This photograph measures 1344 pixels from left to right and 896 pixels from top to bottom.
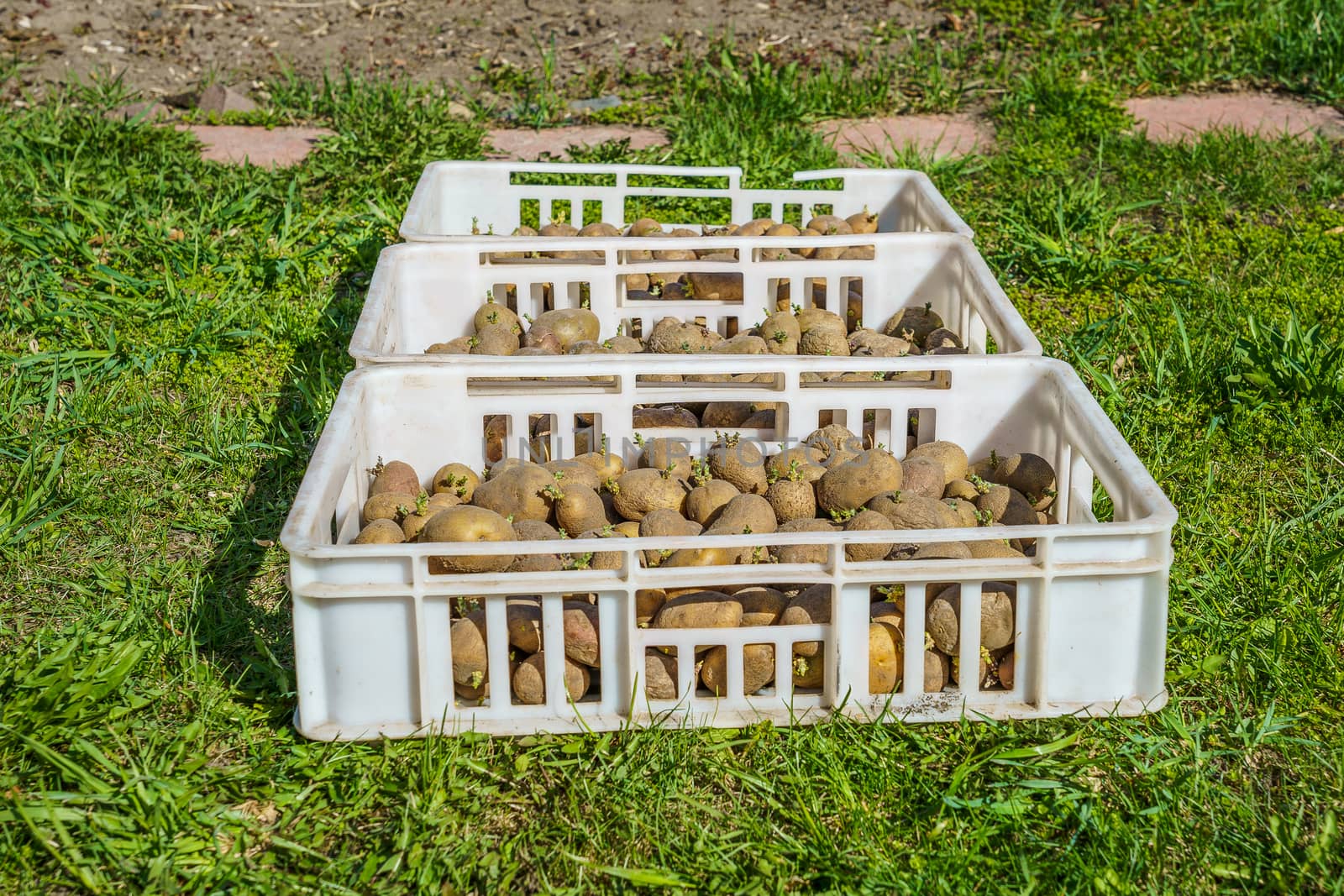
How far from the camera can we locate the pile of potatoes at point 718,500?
3.06m

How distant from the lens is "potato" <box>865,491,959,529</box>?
320 cm

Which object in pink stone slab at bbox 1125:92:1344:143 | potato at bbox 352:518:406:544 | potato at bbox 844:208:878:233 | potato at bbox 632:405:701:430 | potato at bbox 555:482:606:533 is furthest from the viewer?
pink stone slab at bbox 1125:92:1344:143

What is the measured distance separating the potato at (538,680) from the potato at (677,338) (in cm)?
141

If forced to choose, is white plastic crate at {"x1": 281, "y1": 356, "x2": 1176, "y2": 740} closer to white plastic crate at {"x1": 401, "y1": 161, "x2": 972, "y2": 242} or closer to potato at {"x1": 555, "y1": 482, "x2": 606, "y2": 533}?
potato at {"x1": 555, "y1": 482, "x2": 606, "y2": 533}

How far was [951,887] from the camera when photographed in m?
2.50

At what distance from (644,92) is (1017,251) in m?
2.65

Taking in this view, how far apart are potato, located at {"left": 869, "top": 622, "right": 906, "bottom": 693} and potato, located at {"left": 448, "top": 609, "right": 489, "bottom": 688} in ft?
2.67

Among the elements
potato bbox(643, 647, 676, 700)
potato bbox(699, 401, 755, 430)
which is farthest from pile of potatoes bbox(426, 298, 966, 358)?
potato bbox(643, 647, 676, 700)

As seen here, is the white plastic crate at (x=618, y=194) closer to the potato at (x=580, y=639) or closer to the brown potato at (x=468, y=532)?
the brown potato at (x=468, y=532)

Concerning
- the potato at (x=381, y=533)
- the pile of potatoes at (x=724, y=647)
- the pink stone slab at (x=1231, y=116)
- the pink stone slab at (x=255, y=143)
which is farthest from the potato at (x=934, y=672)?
the pink stone slab at (x=255, y=143)

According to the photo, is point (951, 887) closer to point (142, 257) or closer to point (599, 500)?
point (599, 500)

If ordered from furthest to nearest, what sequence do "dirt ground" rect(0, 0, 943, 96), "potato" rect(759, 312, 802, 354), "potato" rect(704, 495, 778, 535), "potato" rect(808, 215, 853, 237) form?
"dirt ground" rect(0, 0, 943, 96), "potato" rect(808, 215, 853, 237), "potato" rect(759, 312, 802, 354), "potato" rect(704, 495, 778, 535)

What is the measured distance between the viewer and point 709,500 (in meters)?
3.41

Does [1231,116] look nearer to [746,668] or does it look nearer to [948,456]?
[948,456]
